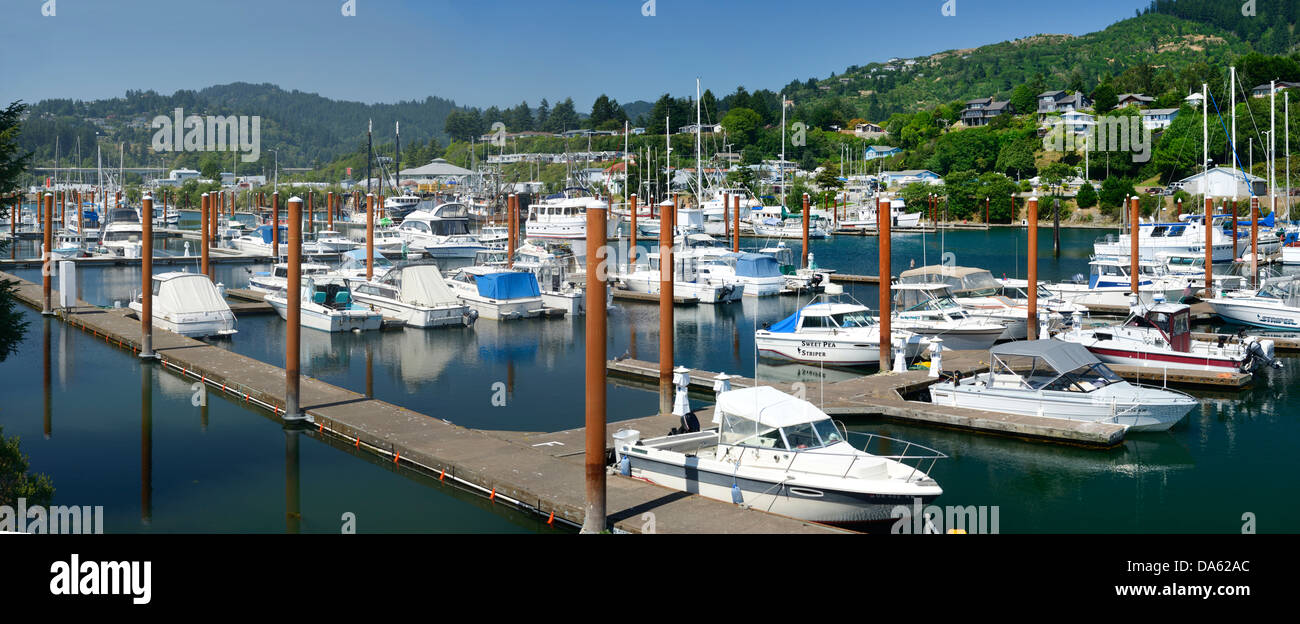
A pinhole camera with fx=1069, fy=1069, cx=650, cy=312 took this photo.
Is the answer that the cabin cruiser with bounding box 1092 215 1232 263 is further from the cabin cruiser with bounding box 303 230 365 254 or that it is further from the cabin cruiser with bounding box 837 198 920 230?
the cabin cruiser with bounding box 303 230 365 254

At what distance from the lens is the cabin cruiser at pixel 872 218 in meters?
109

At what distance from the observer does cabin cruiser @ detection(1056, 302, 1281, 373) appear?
28859mm

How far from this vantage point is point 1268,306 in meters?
37.9

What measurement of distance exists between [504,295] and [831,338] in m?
15.5

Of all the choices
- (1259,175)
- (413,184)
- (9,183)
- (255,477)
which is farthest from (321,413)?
(413,184)

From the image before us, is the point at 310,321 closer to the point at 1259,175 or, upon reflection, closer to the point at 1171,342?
the point at 1171,342

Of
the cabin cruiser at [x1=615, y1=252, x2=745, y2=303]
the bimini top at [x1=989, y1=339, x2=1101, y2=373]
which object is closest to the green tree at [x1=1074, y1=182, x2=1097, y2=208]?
the cabin cruiser at [x1=615, y1=252, x2=745, y2=303]

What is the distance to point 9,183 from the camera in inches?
643

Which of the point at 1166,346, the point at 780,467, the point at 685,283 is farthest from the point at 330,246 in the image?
the point at 780,467

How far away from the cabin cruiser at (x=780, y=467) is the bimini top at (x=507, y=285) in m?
25.5

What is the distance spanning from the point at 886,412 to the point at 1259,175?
10323cm

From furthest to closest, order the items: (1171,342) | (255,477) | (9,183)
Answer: (1171,342)
(255,477)
(9,183)

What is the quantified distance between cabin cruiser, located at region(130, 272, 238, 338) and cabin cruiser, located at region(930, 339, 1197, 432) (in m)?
24.4

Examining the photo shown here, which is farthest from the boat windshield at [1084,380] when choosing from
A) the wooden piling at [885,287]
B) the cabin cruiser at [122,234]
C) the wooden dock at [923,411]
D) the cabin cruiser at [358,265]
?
the cabin cruiser at [122,234]
